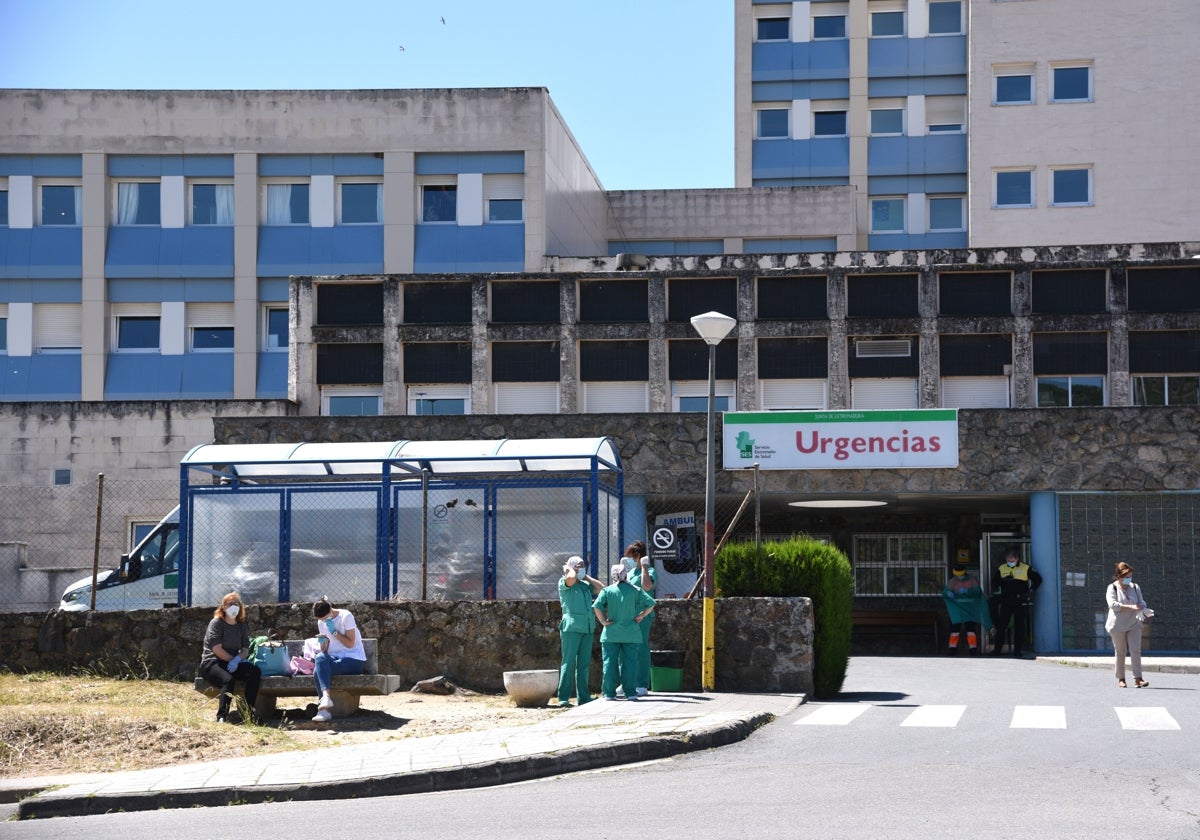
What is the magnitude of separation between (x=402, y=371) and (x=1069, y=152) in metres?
24.2

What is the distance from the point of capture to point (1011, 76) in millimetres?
52312

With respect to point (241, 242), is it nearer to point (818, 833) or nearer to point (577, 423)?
point (577, 423)

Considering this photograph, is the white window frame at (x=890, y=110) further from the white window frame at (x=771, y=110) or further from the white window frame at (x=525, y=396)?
the white window frame at (x=525, y=396)

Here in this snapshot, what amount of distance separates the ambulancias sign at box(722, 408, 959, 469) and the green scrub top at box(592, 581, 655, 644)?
512 inches

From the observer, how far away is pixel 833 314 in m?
36.3

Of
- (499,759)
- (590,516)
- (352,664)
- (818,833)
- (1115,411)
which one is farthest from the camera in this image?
(1115,411)

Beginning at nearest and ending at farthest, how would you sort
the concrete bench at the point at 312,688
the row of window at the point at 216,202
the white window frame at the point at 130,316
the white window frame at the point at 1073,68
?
1. the concrete bench at the point at 312,688
2. the row of window at the point at 216,202
3. the white window frame at the point at 130,316
4. the white window frame at the point at 1073,68

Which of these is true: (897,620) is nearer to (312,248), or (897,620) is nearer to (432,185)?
(432,185)

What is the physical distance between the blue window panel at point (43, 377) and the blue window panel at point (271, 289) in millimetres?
5275

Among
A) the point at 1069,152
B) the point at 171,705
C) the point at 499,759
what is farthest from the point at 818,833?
the point at 1069,152

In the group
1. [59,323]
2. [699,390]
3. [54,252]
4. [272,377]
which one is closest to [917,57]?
[699,390]

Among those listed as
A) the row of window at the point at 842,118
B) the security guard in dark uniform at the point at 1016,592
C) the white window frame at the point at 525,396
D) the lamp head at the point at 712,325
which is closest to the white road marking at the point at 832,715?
the lamp head at the point at 712,325

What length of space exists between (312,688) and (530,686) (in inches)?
102

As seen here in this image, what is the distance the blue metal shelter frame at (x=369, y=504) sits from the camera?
21.5m
